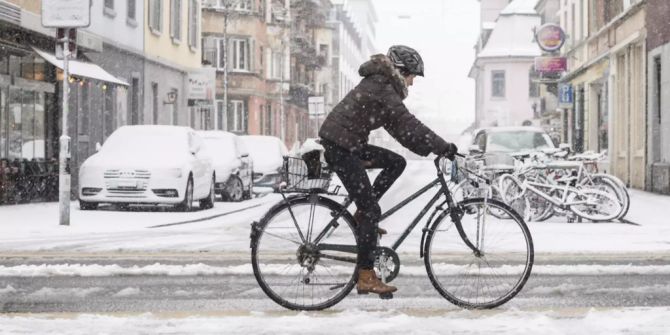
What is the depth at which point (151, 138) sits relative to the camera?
2084cm

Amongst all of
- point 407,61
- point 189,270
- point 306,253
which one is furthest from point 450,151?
point 189,270

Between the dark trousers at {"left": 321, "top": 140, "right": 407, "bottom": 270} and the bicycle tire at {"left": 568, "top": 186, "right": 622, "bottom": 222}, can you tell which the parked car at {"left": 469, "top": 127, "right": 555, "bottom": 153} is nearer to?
the bicycle tire at {"left": 568, "top": 186, "right": 622, "bottom": 222}

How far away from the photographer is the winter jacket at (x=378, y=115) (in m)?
6.73

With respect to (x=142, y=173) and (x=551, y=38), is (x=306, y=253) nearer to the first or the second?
(x=142, y=173)

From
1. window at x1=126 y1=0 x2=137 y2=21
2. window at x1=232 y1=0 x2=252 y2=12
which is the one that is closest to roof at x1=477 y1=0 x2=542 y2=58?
window at x1=232 y1=0 x2=252 y2=12

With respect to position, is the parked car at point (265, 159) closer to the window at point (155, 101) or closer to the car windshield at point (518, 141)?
the window at point (155, 101)

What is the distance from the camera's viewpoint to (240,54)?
55.6m

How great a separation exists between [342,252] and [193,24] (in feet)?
114

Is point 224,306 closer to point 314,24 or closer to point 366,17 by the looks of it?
point 314,24

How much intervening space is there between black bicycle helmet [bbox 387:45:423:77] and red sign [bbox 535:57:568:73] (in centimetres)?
3661

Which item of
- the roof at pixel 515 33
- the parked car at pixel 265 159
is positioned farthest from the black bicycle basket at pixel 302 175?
the roof at pixel 515 33

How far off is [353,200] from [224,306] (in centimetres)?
111

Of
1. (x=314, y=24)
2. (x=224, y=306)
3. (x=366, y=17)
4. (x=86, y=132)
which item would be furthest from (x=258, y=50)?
(x=366, y=17)

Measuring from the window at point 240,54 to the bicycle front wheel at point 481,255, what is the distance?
1923 inches
